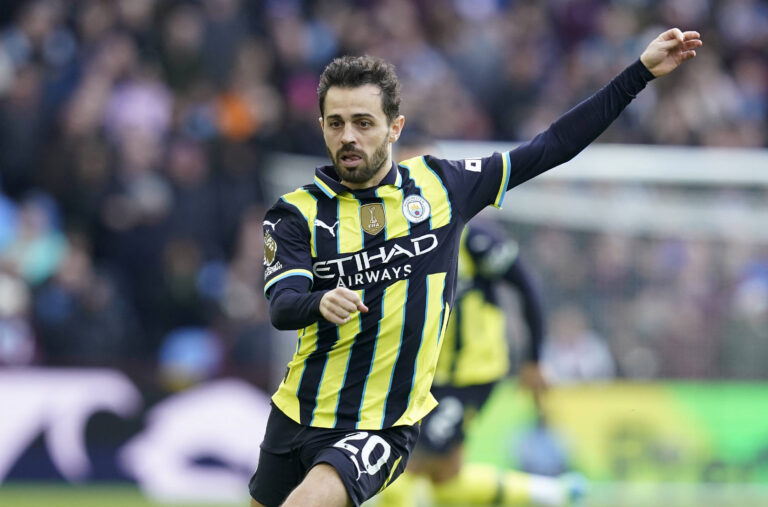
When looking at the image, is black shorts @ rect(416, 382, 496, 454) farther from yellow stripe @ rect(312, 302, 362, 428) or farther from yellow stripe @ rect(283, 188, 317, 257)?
yellow stripe @ rect(283, 188, 317, 257)

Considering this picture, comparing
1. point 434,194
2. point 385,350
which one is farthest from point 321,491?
point 434,194

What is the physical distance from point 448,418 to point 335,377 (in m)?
2.69

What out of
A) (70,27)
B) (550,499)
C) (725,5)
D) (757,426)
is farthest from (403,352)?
(725,5)

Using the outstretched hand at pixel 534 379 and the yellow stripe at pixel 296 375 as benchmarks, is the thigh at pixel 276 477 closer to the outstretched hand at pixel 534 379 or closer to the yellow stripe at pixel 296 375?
the yellow stripe at pixel 296 375

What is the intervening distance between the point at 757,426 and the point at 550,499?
12.3 feet

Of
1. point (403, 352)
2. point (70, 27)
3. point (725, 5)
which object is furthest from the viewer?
point (725, 5)

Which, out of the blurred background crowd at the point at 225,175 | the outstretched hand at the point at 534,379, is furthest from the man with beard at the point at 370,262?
the blurred background crowd at the point at 225,175

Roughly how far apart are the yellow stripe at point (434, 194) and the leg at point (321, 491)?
3.51 ft

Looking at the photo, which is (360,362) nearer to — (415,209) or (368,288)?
(368,288)

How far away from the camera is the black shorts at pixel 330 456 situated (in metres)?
4.74

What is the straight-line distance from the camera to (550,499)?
7977 mm

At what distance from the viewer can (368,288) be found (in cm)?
494

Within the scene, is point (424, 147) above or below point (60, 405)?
above

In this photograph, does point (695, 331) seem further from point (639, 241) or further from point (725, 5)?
point (725, 5)
